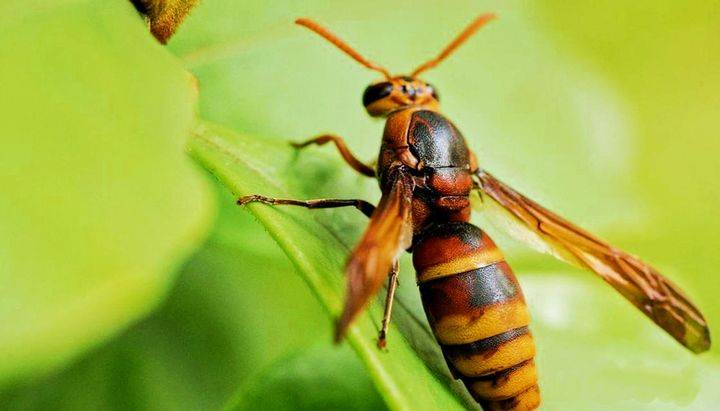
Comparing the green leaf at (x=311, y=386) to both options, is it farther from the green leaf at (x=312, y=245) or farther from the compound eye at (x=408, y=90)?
the compound eye at (x=408, y=90)

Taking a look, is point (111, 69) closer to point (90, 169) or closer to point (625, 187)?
point (90, 169)

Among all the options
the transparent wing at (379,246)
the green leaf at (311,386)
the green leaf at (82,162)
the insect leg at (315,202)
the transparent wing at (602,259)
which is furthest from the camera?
the transparent wing at (602,259)

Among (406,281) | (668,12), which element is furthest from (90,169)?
(668,12)

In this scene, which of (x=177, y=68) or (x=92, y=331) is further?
(x=92, y=331)

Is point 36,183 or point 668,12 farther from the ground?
point 668,12

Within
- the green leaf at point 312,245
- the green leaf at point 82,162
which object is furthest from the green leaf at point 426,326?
the green leaf at point 82,162

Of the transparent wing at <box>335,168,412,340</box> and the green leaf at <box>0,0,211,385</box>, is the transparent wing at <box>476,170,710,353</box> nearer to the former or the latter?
the transparent wing at <box>335,168,412,340</box>
